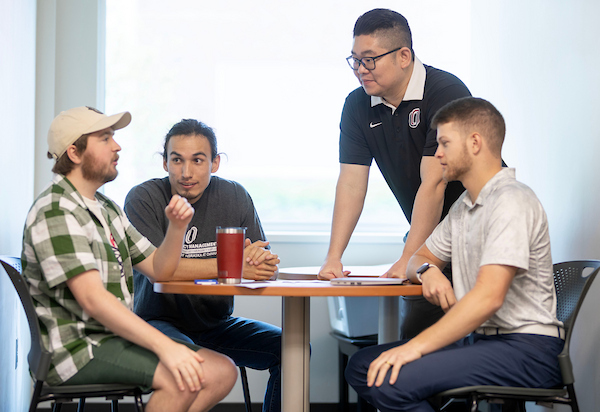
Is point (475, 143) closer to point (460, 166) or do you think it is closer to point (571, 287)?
point (460, 166)

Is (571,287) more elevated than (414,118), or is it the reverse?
(414,118)

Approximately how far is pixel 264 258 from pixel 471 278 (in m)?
0.67

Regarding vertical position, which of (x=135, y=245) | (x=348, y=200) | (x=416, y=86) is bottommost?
(x=135, y=245)

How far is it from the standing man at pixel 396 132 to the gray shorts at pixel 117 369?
0.73 metres

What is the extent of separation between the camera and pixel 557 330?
1665mm

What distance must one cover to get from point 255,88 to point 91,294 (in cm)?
228

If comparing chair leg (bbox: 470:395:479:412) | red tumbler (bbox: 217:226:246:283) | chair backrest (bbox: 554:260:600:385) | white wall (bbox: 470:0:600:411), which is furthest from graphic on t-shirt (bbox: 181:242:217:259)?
white wall (bbox: 470:0:600:411)

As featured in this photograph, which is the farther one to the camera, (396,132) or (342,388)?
(342,388)

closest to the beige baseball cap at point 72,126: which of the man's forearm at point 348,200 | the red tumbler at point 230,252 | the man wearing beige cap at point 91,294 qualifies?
the man wearing beige cap at point 91,294

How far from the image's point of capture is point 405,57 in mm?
2324

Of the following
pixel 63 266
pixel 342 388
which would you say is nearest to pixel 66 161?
pixel 63 266

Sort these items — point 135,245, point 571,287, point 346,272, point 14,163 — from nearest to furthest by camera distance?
point 571,287 < point 135,245 < point 346,272 < point 14,163

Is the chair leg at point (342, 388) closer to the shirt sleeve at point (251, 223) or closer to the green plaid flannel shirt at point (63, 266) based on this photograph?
the shirt sleeve at point (251, 223)

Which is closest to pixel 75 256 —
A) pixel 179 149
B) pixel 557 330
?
pixel 179 149
